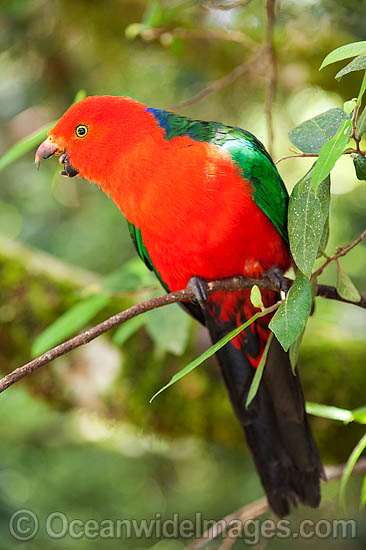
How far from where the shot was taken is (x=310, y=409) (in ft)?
5.58

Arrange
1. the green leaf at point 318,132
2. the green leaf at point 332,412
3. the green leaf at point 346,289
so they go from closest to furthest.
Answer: the green leaf at point 318,132, the green leaf at point 346,289, the green leaf at point 332,412

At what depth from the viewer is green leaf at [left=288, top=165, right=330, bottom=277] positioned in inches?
44.8

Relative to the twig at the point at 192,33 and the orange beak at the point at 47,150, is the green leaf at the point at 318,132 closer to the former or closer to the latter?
the orange beak at the point at 47,150

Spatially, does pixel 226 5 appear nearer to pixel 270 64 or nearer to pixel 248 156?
pixel 270 64

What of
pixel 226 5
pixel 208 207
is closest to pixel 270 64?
pixel 226 5

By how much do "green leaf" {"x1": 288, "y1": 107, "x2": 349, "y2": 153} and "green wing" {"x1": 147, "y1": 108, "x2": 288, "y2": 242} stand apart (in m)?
0.42

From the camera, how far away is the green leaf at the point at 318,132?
1194mm

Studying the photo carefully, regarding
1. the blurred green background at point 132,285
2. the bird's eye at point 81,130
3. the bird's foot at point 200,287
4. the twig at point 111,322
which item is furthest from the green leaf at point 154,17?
the twig at point 111,322

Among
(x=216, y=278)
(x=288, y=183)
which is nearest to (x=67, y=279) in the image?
(x=216, y=278)

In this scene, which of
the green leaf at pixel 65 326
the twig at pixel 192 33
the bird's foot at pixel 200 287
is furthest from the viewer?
the twig at pixel 192 33

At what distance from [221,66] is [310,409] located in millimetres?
2047

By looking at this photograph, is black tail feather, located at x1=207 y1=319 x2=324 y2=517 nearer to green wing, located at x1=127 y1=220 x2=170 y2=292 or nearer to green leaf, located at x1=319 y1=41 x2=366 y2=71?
green wing, located at x1=127 y1=220 x2=170 y2=292

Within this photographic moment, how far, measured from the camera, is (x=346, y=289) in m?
1.31

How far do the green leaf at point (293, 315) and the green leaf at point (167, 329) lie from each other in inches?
29.5
